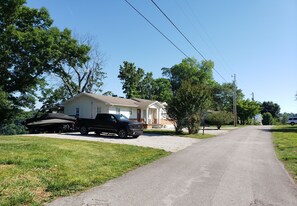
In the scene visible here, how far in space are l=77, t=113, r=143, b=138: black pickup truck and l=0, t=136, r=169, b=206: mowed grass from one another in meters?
8.85

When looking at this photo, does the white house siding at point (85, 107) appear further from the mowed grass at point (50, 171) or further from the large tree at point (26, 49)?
the mowed grass at point (50, 171)

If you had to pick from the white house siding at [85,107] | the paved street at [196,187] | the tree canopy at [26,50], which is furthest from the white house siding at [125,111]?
the paved street at [196,187]

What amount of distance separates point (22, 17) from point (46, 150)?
26.5 metres

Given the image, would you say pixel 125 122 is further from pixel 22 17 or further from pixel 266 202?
pixel 22 17

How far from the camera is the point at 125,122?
72.8 ft

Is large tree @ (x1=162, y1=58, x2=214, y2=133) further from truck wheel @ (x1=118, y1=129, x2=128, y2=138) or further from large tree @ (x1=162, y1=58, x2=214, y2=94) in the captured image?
large tree @ (x1=162, y1=58, x2=214, y2=94)

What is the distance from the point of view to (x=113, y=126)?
22.6 meters

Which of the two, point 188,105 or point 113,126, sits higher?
point 188,105

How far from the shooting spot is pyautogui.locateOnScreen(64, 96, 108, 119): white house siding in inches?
1390

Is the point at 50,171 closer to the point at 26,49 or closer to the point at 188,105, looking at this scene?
the point at 188,105

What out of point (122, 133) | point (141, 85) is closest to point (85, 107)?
point (122, 133)

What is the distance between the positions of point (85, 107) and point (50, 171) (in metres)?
28.2

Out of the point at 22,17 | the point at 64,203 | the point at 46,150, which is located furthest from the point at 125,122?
the point at 22,17

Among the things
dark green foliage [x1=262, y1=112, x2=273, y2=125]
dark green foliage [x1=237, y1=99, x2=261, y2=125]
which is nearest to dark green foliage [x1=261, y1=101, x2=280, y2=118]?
dark green foliage [x1=262, y1=112, x2=273, y2=125]
